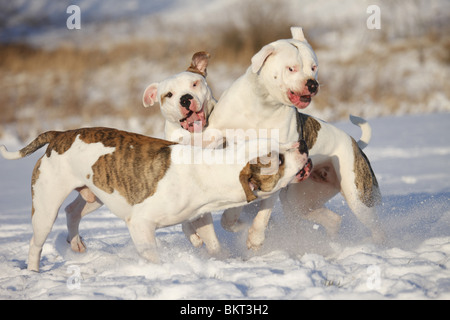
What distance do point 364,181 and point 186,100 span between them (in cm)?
191

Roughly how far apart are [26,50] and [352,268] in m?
18.2

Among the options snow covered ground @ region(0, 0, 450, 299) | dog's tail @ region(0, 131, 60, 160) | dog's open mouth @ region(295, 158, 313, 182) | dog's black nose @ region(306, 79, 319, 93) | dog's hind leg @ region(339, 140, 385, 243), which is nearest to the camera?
snow covered ground @ region(0, 0, 450, 299)

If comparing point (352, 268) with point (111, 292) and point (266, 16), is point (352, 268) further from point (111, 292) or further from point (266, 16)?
point (266, 16)

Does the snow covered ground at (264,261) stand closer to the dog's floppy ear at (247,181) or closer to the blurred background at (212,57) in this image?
the dog's floppy ear at (247,181)

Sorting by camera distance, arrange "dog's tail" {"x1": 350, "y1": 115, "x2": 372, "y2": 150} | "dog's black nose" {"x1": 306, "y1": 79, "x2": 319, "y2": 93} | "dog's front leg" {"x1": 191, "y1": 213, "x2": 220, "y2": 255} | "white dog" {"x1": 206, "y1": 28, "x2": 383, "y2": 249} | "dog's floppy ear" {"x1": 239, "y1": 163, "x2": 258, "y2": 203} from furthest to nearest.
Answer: "dog's tail" {"x1": 350, "y1": 115, "x2": 372, "y2": 150} < "dog's front leg" {"x1": 191, "y1": 213, "x2": 220, "y2": 255} < "white dog" {"x1": 206, "y1": 28, "x2": 383, "y2": 249} < "dog's black nose" {"x1": 306, "y1": 79, "x2": 319, "y2": 93} < "dog's floppy ear" {"x1": 239, "y1": 163, "x2": 258, "y2": 203}

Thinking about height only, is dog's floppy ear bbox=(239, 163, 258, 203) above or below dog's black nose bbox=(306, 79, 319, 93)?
below

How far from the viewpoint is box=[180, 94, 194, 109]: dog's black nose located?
17.5 ft

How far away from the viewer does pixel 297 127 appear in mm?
5469

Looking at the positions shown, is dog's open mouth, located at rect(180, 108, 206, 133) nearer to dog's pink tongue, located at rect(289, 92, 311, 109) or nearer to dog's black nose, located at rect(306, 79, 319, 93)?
dog's pink tongue, located at rect(289, 92, 311, 109)

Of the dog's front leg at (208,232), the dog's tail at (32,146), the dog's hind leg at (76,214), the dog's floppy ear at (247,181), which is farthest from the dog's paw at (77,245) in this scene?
the dog's floppy ear at (247,181)

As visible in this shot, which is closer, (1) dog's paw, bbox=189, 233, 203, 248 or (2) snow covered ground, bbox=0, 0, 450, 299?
(2) snow covered ground, bbox=0, 0, 450, 299

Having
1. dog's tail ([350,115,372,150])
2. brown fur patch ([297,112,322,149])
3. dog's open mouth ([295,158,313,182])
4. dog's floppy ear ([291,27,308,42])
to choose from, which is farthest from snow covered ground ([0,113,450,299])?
dog's floppy ear ([291,27,308,42])

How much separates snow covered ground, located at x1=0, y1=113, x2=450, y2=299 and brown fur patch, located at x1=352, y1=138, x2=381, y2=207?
0.38 meters

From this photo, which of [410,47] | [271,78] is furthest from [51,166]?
[410,47]
